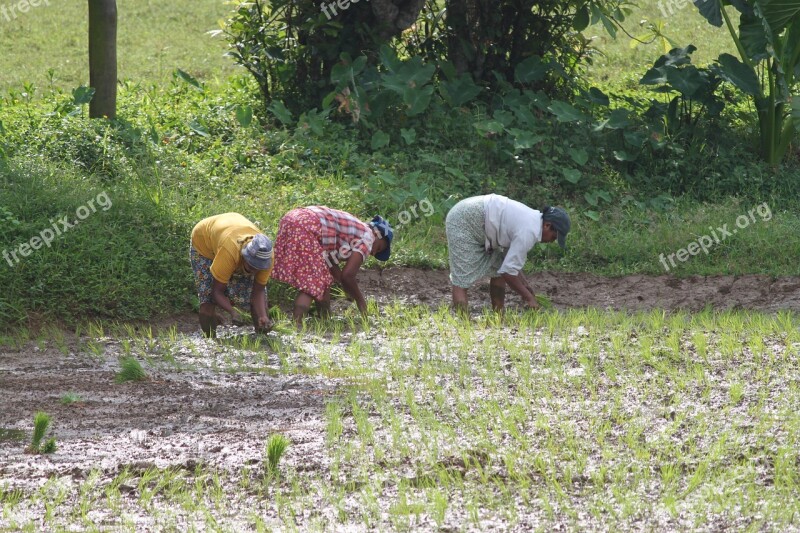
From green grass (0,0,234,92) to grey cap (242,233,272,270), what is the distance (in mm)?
6911

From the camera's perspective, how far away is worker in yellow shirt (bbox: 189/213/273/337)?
6.76 meters

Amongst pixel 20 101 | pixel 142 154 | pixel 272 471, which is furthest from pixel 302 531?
pixel 20 101

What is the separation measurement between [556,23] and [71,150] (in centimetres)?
559

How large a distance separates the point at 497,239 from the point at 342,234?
1.13 metres

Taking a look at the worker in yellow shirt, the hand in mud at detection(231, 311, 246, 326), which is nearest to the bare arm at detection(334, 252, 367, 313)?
the worker in yellow shirt

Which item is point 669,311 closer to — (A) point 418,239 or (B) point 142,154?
(A) point 418,239

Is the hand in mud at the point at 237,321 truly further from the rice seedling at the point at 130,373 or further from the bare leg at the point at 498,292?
the bare leg at the point at 498,292

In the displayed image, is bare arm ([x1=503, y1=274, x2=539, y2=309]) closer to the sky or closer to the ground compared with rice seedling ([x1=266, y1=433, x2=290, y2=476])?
closer to the sky

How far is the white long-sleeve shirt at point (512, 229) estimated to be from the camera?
7559mm

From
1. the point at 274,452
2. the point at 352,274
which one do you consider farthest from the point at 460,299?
the point at 274,452

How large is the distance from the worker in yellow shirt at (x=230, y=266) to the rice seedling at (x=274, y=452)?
229 cm

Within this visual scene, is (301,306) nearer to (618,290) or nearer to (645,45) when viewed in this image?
(618,290)

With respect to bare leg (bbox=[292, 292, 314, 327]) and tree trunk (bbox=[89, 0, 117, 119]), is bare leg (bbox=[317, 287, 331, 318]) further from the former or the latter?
tree trunk (bbox=[89, 0, 117, 119])

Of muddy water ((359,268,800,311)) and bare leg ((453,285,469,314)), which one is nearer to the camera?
bare leg ((453,285,469,314))
